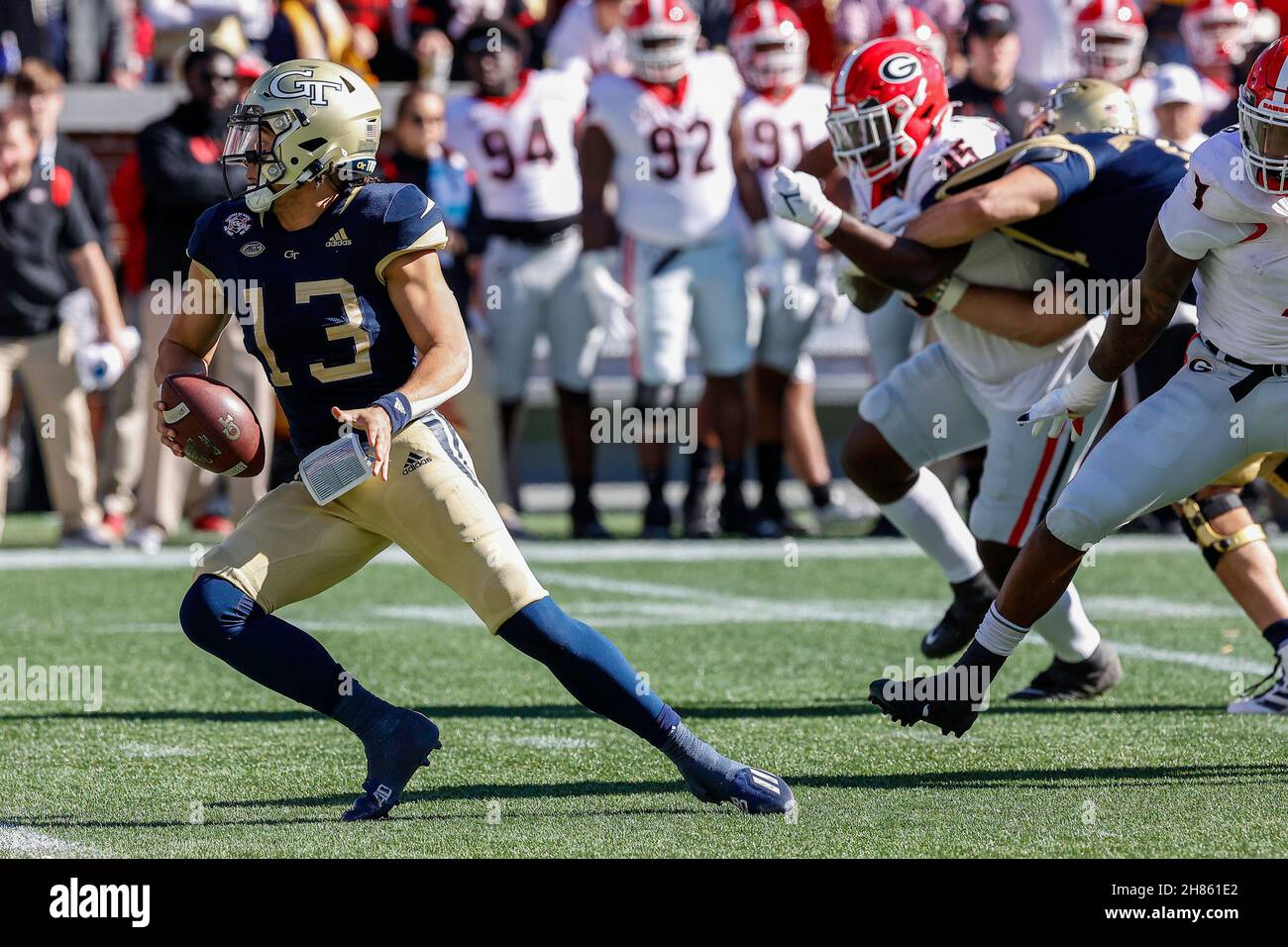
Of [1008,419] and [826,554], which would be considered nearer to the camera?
[1008,419]

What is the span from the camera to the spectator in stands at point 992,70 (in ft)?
28.4

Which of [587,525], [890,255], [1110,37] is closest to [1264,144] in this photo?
[890,255]

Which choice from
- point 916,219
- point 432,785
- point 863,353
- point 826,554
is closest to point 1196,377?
point 916,219

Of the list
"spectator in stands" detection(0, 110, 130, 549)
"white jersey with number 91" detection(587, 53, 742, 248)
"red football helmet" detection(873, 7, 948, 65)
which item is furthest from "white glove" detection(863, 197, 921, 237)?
"spectator in stands" detection(0, 110, 130, 549)

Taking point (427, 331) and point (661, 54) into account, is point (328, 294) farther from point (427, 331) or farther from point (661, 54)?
point (661, 54)

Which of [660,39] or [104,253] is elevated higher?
[660,39]

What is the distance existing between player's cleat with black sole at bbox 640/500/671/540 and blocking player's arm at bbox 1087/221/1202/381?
16.7 ft

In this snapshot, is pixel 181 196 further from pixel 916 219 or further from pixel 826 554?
pixel 916 219

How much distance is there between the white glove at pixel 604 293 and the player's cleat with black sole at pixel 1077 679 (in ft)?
13.7

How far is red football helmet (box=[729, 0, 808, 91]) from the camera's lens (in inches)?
365

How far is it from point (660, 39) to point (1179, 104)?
7.55ft

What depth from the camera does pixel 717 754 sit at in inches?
151

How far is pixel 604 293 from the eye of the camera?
9.10 metres

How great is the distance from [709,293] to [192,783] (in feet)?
17.5
